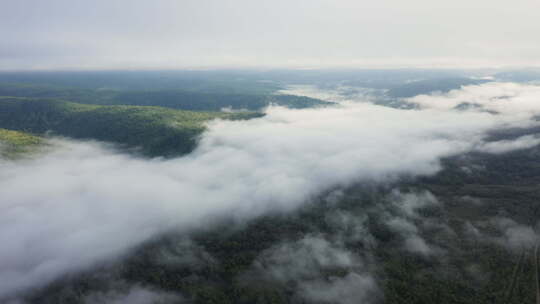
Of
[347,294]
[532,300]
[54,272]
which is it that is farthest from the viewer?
[54,272]

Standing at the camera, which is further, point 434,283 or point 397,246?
point 397,246

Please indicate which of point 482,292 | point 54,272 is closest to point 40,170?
point 54,272

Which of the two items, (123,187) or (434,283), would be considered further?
(123,187)

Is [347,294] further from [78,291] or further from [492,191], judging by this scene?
[492,191]

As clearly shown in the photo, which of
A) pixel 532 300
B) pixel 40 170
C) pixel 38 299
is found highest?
pixel 40 170

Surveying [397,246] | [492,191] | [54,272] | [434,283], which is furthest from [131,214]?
[492,191]

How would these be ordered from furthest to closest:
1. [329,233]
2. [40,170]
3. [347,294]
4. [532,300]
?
[40,170], [329,233], [347,294], [532,300]

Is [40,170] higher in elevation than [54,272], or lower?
higher

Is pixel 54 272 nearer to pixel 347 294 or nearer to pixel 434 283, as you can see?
pixel 347 294

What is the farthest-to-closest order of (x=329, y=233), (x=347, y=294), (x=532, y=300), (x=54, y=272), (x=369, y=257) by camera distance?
(x=329, y=233) < (x=369, y=257) < (x=54, y=272) < (x=347, y=294) < (x=532, y=300)
